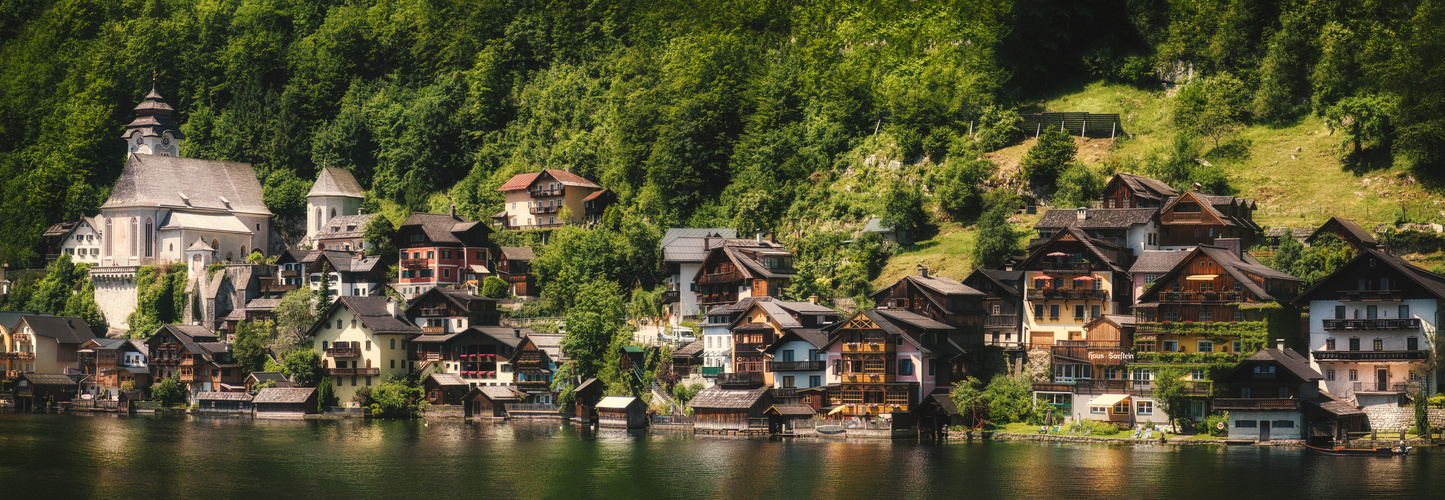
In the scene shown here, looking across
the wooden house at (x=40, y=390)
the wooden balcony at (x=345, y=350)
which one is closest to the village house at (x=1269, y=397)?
the wooden balcony at (x=345, y=350)

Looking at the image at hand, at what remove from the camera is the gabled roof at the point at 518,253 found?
352 feet

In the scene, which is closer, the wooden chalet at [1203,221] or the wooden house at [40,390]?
the wooden chalet at [1203,221]

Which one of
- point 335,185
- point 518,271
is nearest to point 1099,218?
point 518,271

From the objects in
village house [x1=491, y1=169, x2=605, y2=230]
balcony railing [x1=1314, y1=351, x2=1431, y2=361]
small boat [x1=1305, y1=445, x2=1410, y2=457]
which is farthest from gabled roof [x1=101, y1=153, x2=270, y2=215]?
small boat [x1=1305, y1=445, x2=1410, y2=457]

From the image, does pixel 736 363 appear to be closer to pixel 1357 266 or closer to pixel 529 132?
pixel 1357 266

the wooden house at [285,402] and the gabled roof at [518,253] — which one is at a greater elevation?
the gabled roof at [518,253]

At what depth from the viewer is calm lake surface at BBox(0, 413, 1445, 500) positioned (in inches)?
2141

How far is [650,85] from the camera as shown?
120 meters

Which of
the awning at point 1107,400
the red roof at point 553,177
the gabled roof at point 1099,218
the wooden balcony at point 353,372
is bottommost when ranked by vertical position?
the awning at point 1107,400

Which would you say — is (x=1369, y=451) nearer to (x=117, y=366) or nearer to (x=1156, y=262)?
(x=1156, y=262)

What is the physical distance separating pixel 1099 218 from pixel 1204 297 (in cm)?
1075

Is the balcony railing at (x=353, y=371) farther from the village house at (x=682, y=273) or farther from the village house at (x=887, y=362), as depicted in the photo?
the village house at (x=887, y=362)

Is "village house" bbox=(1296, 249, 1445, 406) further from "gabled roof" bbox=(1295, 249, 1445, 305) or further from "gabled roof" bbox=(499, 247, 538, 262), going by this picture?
"gabled roof" bbox=(499, 247, 538, 262)

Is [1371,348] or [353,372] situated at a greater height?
[1371,348]
